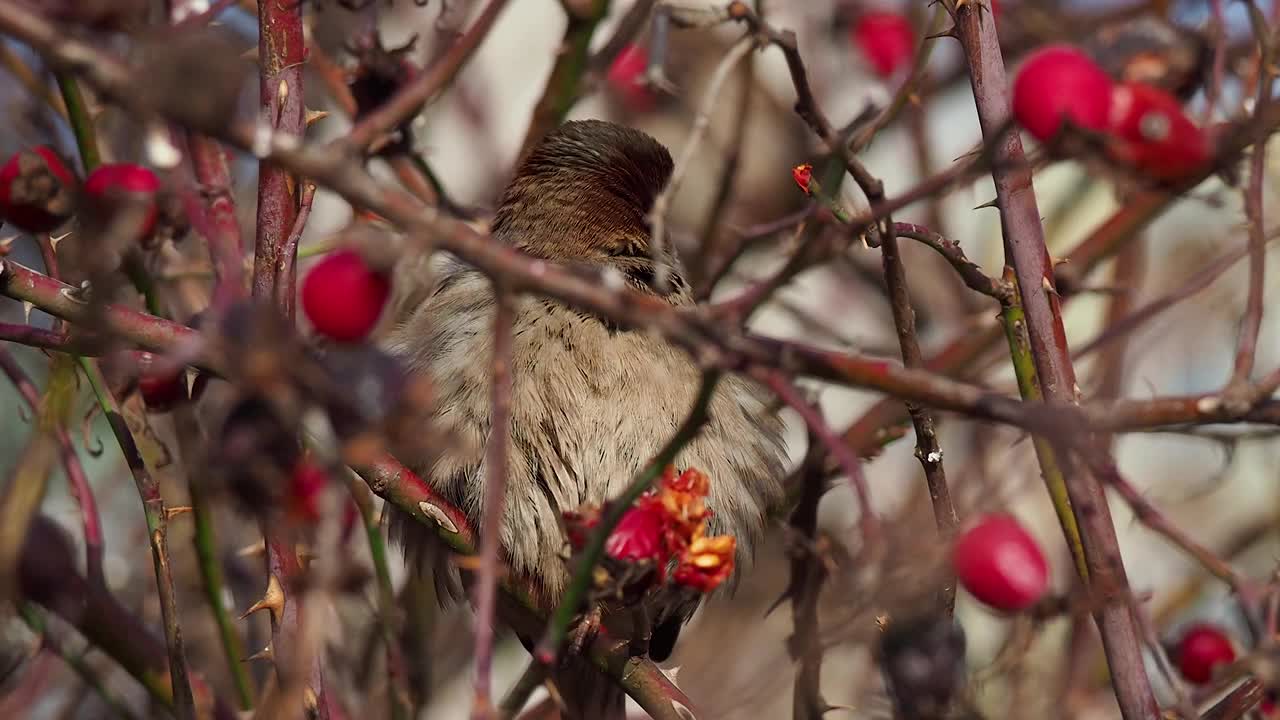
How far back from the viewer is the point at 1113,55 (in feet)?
5.21

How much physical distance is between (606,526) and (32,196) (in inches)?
33.1

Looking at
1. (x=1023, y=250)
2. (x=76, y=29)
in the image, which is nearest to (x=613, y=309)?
(x=76, y=29)

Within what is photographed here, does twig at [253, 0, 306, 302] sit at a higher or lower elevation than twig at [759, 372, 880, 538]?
higher

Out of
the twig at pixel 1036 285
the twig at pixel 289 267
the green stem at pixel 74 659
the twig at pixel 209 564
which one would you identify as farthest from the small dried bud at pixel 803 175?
the green stem at pixel 74 659

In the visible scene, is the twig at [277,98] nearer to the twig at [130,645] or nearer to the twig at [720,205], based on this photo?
the twig at [130,645]

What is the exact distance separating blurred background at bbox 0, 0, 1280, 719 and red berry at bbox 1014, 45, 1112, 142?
0.17ft

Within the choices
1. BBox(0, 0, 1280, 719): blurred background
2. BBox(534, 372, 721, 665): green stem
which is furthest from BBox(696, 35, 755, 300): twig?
BBox(534, 372, 721, 665): green stem

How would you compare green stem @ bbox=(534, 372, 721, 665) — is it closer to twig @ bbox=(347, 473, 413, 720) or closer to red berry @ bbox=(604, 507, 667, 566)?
red berry @ bbox=(604, 507, 667, 566)

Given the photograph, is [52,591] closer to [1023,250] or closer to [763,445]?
[1023,250]

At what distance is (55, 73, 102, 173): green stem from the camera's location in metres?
2.60

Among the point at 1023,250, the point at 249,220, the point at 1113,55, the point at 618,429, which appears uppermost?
the point at 249,220

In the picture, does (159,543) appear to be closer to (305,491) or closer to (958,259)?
(305,491)

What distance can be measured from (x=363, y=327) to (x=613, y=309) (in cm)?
24

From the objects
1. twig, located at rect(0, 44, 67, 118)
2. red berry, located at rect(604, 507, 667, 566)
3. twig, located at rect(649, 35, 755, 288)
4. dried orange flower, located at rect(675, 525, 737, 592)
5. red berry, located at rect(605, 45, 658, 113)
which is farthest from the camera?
red berry, located at rect(605, 45, 658, 113)
